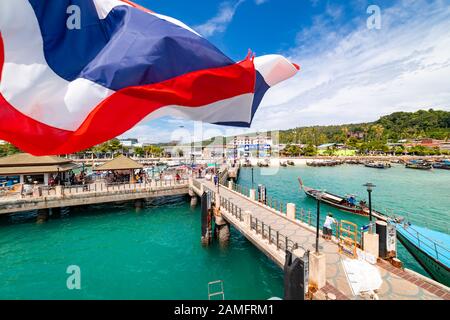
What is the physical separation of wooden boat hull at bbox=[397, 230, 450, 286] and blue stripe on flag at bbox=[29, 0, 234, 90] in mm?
16812

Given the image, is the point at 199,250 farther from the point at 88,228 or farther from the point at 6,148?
the point at 6,148

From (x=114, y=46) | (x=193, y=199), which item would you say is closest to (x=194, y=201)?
(x=193, y=199)

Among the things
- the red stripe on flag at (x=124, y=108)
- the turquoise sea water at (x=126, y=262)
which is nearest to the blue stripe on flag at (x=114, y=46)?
the red stripe on flag at (x=124, y=108)

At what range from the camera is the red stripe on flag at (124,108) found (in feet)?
18.0

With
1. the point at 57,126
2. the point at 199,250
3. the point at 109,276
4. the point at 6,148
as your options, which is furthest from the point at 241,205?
the point at 6,148

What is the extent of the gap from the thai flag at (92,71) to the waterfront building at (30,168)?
2658 cm

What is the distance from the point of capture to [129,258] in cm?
1608

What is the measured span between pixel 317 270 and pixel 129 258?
13.5 metres

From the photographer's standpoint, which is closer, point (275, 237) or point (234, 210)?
point (275, 237)

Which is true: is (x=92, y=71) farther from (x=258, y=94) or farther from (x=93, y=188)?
(x=93, y=188)

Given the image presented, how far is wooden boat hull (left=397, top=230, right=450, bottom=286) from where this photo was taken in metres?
11.9

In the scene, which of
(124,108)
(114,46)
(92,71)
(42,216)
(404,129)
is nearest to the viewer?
(92,71)

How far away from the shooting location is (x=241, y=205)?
69.3 feet

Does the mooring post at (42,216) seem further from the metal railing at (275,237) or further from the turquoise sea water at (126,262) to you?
the metal railing at (275,237)
